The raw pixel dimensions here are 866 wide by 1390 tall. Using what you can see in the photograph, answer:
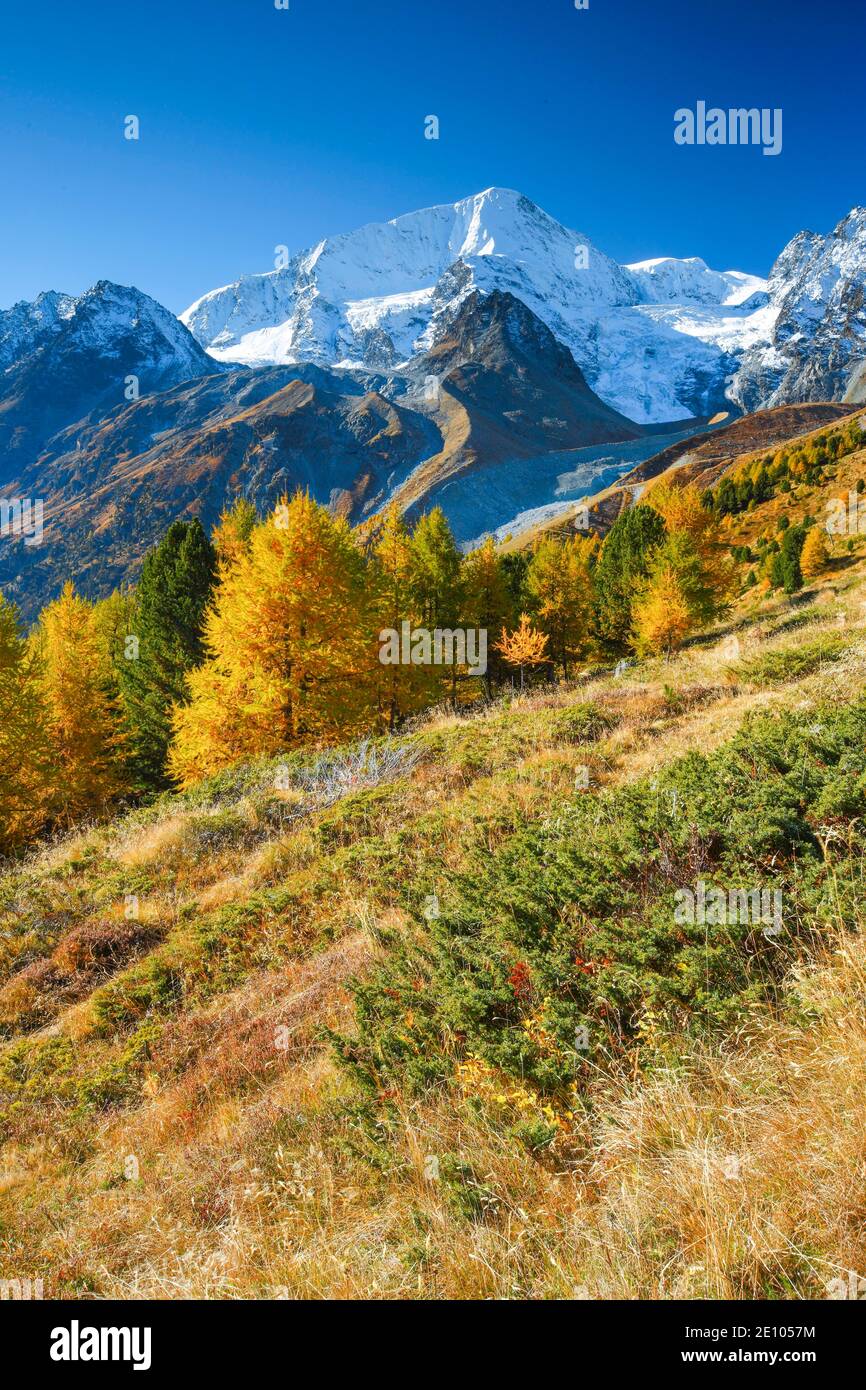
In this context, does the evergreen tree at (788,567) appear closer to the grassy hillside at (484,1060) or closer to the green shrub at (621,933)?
the grassy hillside at (484,1060)

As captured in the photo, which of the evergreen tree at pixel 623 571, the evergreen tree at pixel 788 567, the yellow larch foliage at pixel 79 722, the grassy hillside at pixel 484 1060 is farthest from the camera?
the evergreen tree at pixel 623 571

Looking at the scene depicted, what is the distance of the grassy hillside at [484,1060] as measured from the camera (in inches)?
98.2

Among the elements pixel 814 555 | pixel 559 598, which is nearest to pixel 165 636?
pixel 559 598

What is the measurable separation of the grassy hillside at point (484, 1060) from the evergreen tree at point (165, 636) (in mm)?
19241

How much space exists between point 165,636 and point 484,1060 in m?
26.3

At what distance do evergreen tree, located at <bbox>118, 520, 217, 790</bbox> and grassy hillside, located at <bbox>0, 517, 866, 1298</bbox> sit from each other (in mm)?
19241

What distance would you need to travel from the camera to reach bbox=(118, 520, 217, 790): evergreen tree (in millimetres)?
26547

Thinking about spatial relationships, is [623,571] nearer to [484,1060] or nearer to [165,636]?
[165,636]

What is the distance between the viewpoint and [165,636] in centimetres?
2673

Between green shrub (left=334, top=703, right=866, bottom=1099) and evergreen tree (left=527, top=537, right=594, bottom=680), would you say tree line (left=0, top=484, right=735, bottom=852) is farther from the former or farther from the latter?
green shrub (left=334, top=703, right=866, bottom=1099)

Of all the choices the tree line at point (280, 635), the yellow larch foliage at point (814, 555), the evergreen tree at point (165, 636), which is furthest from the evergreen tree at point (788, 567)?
the evergreen tree at point (165, 636)

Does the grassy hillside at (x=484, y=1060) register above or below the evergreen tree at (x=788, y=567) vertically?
below
